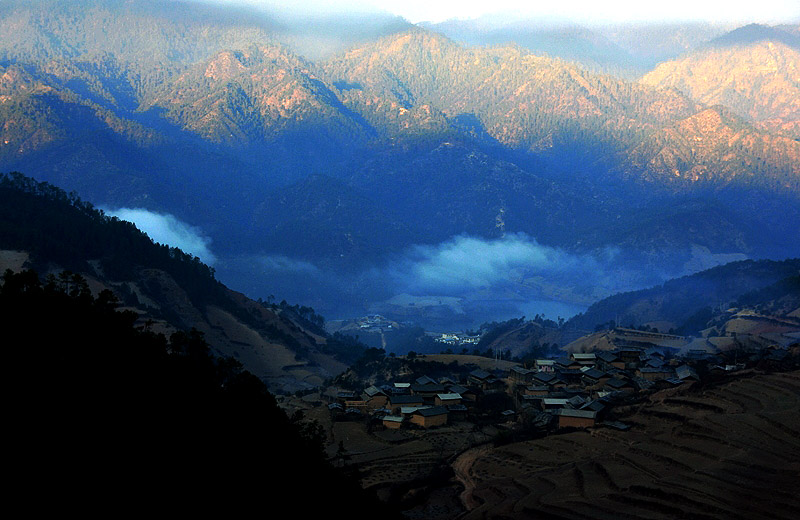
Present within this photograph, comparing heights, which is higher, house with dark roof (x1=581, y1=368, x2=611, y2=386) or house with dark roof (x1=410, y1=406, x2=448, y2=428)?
house with dark roof (x1=581, y1=368, x2=611, y2=386)

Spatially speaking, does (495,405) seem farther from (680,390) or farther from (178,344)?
(178,344)

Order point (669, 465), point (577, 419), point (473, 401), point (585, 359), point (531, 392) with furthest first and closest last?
point (585, 359) → point (531, 392) → point (473, 401) → point (577, 419) → point (669, 465)

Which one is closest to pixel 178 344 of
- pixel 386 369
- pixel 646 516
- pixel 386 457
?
pixel 386 457

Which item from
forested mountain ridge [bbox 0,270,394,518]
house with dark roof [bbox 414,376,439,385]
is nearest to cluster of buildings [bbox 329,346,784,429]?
house with dark roof [bbox 414,376,439,385]

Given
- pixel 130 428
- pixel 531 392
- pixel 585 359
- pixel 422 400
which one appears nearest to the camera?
pixel 130 428

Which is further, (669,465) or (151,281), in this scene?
(151,281)

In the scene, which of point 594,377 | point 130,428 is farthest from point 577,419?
point 130,428

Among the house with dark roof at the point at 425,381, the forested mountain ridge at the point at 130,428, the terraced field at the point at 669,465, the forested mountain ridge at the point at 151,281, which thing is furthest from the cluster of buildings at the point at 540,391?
the forested mountain ridge at the point at 151,281

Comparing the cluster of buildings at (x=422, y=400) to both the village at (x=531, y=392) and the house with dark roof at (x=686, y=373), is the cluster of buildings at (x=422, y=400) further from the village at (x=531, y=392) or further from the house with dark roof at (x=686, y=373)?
the house with dark roof at (x=686, y=373)

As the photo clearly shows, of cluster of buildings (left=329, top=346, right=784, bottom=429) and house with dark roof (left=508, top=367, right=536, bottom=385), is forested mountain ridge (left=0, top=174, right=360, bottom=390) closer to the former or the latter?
A: cluster of buildings (left=329, top=346, right=784, bottom=429)

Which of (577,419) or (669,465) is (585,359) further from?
(669,465)
